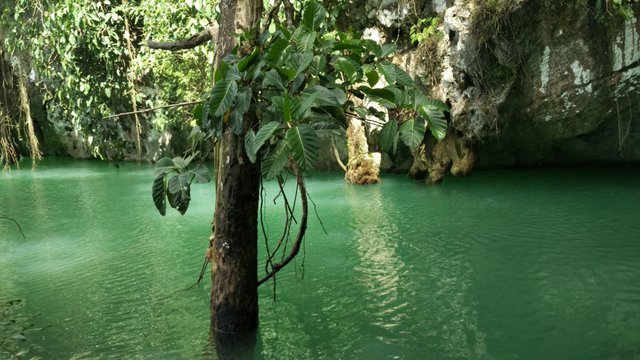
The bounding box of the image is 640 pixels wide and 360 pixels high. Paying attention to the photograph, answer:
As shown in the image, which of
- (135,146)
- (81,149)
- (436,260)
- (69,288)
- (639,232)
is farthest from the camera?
(81,149)

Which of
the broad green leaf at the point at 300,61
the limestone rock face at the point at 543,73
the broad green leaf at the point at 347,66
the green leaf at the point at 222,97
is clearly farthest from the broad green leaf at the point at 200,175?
the limestone rock face at the point at 543,73

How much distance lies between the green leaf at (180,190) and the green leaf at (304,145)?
0.56 meters

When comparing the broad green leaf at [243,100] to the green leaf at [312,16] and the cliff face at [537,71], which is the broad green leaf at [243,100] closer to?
the green leaf at [312,16]

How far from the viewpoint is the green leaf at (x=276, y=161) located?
2.52 meters

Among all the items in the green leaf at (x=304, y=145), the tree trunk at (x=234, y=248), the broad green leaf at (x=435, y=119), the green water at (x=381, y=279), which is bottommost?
the green water at (x=381, y=279)

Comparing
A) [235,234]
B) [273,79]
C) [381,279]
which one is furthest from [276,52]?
[381,279]

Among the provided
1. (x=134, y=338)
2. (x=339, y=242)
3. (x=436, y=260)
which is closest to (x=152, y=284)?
(x=134, y=338)

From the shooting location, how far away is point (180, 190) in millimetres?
2715

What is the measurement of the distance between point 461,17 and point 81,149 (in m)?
12.5

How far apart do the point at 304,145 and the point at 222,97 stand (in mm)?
424

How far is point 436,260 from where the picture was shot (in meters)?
4.93

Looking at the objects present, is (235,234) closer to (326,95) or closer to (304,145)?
(304,145)

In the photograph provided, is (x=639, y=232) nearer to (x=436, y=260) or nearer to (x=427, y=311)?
(x=436, y=260)

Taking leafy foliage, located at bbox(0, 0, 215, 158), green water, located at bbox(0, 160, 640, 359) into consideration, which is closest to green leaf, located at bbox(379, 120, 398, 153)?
green water, located at bbox(0, 160, 640, 359)
